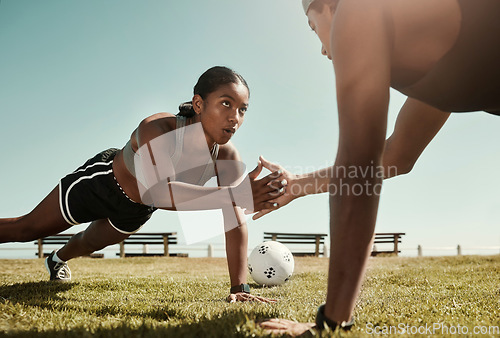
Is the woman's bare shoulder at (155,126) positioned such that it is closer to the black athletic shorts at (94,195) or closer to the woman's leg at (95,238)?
the black athletic shorts at (94,195)

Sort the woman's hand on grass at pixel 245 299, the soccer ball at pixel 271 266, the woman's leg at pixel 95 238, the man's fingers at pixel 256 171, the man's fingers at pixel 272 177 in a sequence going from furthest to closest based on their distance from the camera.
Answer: the soccer ball at pixel 271 266 < the woman's leg at pixel 95 238 < the woman's hand on grass at pixel 245 299 < the man's fingers at pixel 256 171 < the man's fingers at pixel 272 177

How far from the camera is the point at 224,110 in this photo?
419 cm

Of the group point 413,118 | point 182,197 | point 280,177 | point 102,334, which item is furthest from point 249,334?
point 413,118

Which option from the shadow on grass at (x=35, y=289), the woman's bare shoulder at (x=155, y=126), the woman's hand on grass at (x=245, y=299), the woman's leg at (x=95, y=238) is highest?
the woman's bare shoulder at (x=155, y=126)

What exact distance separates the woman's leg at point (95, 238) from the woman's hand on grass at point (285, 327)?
3645 millimetres

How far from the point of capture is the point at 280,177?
131 inches

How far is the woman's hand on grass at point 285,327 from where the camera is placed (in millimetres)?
2037

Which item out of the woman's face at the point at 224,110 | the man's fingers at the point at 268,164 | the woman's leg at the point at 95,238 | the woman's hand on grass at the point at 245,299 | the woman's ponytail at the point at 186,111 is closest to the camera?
the man's fingers at the point at 268,164

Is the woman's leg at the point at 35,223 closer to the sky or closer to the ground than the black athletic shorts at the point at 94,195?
closer to the ground

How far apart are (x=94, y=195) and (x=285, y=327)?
3268mm

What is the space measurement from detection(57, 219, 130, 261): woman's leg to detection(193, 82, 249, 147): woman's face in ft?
7.08

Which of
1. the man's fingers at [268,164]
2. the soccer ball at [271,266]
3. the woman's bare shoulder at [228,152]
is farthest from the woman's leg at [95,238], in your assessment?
the man's fingers at [268,164]

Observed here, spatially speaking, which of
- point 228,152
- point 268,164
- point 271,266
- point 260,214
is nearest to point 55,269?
point 271,266

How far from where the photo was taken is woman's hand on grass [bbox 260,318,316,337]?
2037mm
